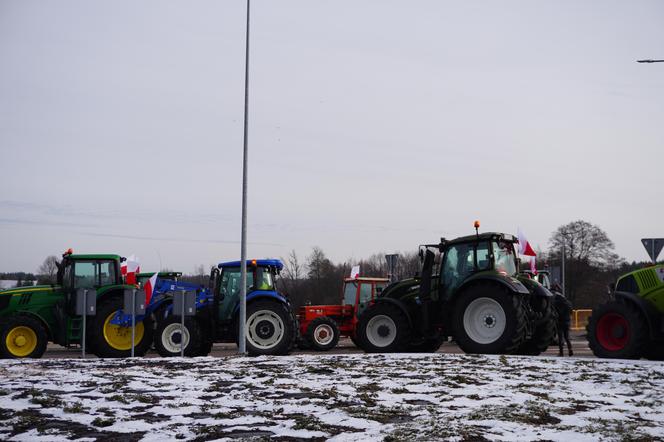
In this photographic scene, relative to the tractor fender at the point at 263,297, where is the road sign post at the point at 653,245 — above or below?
above

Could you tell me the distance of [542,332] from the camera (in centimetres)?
1606

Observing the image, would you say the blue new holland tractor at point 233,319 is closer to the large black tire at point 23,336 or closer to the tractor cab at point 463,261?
the large black tire at point 23,336

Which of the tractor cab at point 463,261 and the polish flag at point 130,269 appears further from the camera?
the polish flag at point 130,269

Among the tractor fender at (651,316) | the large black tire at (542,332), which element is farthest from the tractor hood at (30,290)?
the tractor fender at (651,316)

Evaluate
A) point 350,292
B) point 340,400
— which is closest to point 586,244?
point 350,292

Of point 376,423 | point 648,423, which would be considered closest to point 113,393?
point 376,423

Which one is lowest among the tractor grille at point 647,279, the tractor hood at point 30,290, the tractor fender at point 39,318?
the tractor fender at point 39,318

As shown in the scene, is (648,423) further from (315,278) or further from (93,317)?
(315,278)

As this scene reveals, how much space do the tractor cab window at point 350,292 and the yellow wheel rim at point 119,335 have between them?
693 cm

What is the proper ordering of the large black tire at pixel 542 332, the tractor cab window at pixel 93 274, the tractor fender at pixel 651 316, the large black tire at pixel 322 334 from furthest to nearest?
1. the large black tire at pixel 322 334
2. the tractor cab window at pixel 93 274
3. the large black tire at pixel 542 332
4. the tractor fender at pixel 651 316

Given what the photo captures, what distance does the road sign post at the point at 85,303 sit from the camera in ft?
51.1

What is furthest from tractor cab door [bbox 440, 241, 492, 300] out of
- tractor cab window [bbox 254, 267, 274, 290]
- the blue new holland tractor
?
tractor cab window [bbox 254, 267, 274, 290]

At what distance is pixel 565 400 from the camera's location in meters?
8.72

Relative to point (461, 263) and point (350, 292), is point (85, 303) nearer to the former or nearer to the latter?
point (461, 263)
